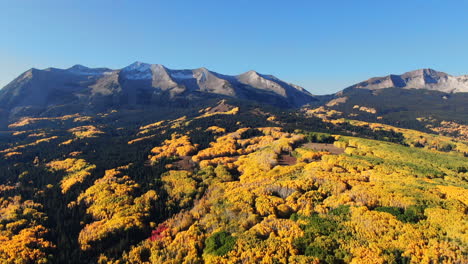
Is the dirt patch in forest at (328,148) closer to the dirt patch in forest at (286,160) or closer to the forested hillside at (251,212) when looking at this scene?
the forested hillside at (251,212)

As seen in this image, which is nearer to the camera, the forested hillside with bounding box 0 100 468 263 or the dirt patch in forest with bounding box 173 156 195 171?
the forested hillside with bounding box 0 100 468 263

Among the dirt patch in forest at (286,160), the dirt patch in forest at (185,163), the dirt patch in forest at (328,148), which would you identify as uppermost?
the dirt patch in forest at (328,148)

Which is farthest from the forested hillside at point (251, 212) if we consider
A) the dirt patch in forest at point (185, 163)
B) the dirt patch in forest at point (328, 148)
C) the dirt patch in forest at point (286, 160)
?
the dirt patch in forest at point (328, 148)

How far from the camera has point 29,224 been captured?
352 feet

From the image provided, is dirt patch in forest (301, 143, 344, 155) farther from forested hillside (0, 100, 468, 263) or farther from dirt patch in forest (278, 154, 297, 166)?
dirt patch in forest (278, 154, 297, 166)

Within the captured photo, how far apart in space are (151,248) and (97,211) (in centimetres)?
4837

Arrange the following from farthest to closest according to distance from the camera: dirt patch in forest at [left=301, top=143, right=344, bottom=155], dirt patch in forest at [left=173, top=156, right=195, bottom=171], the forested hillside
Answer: dirt patch in forest at [left=301, top=143, right=344, bottom=155], dirt patch in forest at [left=173, top=156, right=195, bottom=171], the forested hillside

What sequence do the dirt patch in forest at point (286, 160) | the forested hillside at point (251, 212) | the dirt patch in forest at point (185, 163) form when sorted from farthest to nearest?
the dirt patch in forest at point (185, 163)
the dirt patch in forest at point (286, 160)
the forested hillside at point (251, 212)

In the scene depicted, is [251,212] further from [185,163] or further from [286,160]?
[185,163]

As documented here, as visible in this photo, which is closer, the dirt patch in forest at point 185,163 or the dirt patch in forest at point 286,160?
the dirt patch in forest at point 286,160

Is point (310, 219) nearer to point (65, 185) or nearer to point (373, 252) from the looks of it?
point (373, 252)

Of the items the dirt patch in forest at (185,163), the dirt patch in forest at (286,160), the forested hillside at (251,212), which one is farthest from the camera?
the dirt patch in forest at (185,163)

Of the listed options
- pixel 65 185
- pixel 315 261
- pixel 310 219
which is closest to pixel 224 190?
pixel 310 219

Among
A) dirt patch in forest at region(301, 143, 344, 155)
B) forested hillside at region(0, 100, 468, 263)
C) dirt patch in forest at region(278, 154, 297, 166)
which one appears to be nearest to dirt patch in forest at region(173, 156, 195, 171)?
forested hillside at region(0, 100, 468, 263)
